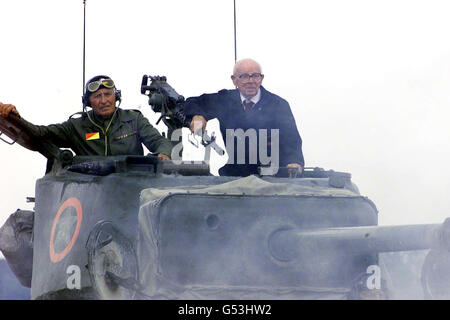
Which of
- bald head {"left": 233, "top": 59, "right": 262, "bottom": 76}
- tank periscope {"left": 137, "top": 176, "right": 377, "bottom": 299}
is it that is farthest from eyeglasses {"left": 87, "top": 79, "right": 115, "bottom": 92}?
tank periscope {"left": 137, "top": 176, "right": 377, "bottom": 299}

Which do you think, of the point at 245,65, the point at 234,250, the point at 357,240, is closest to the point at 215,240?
the point at 234,250

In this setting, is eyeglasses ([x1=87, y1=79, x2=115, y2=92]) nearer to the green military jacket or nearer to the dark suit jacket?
the green military jacket

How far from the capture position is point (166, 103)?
11.5 m

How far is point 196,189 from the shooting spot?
8.45 metres

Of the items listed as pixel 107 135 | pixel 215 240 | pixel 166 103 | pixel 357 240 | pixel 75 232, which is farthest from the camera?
pixel 166 103

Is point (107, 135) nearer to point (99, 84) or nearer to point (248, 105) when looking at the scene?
point (99, 84)

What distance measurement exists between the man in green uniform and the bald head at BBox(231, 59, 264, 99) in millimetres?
996

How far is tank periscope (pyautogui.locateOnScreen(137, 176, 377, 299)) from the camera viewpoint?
7938mm

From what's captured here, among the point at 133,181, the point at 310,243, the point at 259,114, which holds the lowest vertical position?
the point at 310,243

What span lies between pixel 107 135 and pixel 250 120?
1.49 m

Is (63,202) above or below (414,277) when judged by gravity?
A: above
